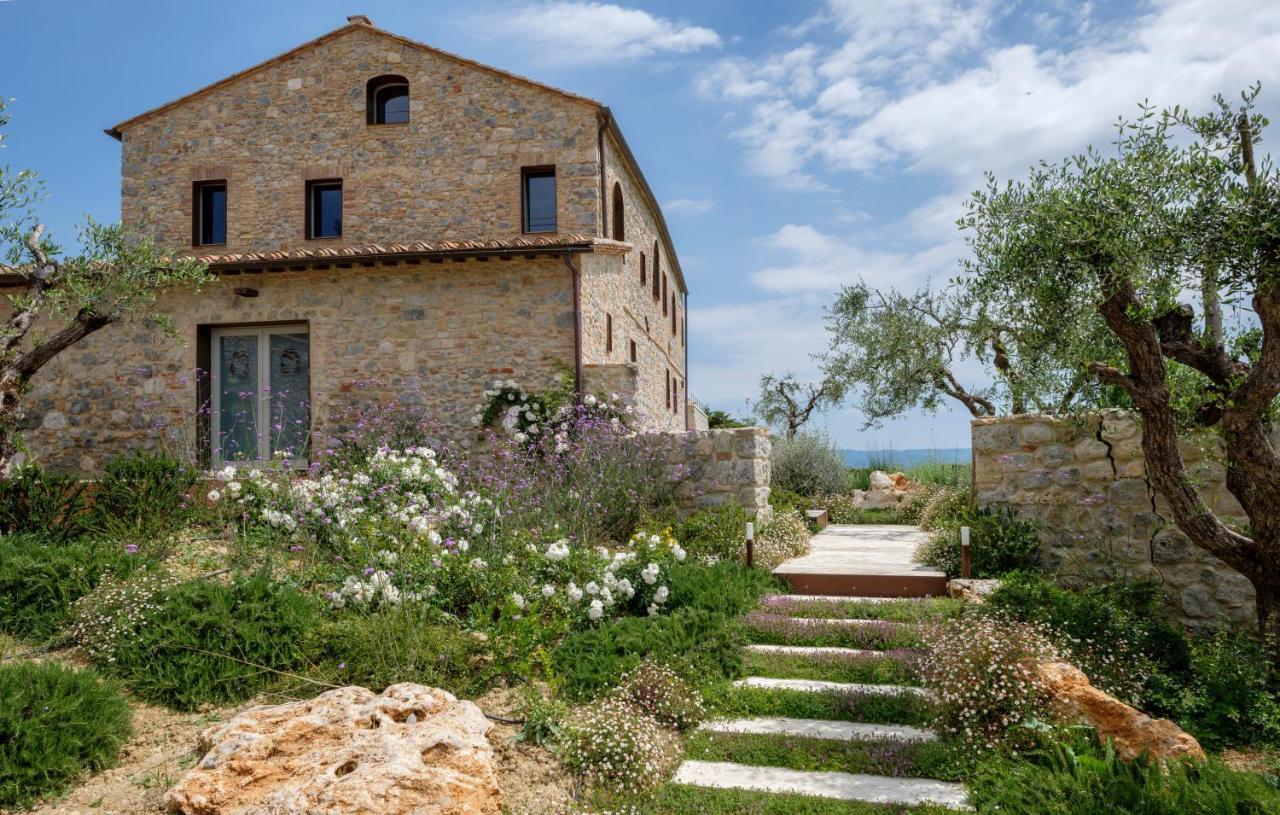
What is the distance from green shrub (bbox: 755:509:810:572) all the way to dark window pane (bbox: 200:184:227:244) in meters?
11.7

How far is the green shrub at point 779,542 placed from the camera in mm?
8688

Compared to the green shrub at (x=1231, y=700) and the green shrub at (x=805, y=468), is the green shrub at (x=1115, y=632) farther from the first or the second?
the green shrub at (x=805, y=468)

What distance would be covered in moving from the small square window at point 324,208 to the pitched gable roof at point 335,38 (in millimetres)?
2394

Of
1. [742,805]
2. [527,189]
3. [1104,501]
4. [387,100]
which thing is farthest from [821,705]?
[387,100]

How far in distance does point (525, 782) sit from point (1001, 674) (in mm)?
2595

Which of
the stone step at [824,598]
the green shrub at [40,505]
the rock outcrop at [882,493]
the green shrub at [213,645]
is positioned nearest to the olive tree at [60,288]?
the green shrub at [40,505]

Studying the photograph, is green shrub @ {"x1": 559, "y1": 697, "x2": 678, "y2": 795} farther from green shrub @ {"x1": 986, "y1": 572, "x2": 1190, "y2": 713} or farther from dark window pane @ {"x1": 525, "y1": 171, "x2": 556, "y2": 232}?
dark window pane @ {"x1": 525, "y1": 171, "x2": 556, "y2": 232}

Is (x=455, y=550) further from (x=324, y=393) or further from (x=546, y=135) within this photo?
(x=546, y=135)

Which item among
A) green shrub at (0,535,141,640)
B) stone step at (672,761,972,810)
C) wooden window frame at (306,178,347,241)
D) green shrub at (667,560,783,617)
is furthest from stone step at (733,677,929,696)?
wooden window frame at (306,178,347,241)

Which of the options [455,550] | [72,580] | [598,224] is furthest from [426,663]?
[598,224]

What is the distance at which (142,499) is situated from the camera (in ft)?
27.3

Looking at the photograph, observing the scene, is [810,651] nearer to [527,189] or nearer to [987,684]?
[987,684]

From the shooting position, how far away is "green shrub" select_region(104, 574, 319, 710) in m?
5.01

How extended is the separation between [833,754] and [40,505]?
8.12 meters
